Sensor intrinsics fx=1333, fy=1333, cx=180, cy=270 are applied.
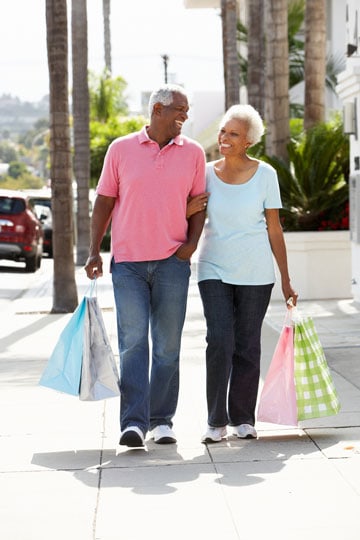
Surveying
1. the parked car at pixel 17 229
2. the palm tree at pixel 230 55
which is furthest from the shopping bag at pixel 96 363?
the parked car at pixel 17 229

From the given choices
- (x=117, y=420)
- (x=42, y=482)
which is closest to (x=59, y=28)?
(x=117, y=420)

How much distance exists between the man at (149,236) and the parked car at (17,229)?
71.4 ft

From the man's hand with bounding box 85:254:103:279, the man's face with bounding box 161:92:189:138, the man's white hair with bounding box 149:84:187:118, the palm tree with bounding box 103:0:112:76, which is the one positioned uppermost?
the palm tree with bounding box 103:0:112:76

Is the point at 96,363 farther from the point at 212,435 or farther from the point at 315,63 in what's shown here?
the point at 315,63

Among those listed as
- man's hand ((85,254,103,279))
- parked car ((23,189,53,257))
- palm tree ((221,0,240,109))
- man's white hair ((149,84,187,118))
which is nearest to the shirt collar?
man's white hair ((149,84,187,118))

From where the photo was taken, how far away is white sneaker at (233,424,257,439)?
708 cm

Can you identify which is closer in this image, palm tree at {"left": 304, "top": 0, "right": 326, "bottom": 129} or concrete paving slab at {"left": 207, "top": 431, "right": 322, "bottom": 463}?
concrete paving slab at {"left": 207, "top": 431, "right": 322, "bottom": 463}

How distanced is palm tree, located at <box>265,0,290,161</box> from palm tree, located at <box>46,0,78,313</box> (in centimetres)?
405

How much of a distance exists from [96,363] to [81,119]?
24046mm

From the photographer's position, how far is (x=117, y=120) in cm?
6119

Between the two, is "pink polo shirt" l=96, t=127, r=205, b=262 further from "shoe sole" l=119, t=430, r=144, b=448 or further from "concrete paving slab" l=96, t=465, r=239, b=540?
"concrete paving slab" l=96, t=465, r=239, b=540

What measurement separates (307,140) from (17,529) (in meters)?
13.4

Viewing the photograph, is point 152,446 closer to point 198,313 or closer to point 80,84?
point 198,313

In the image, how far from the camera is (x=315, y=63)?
1980 centimetres
